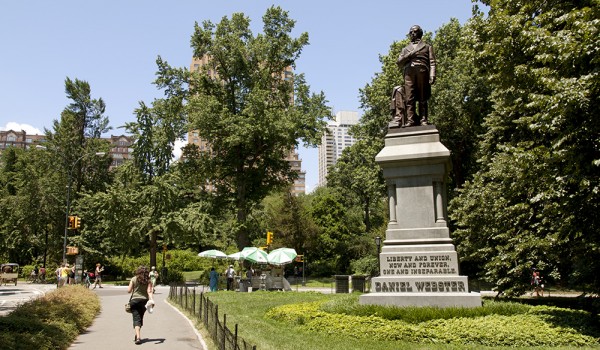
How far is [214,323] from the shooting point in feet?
38.0

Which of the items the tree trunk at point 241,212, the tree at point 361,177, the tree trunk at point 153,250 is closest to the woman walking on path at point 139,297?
the tree at point 361,177

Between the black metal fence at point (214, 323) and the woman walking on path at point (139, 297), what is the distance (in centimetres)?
161

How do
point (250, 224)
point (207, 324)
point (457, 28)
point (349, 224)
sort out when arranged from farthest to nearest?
Answer: point (349, 224)
point (250, 224)
point (457, 28)
point (207, 324)

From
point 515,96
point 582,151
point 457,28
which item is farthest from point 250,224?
point 582,151

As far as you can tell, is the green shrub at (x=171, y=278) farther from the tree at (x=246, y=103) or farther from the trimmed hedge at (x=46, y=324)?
the trimmed hedge at (x=46, y=324)

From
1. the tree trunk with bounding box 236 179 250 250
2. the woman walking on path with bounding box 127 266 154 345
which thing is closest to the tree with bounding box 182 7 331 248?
the tree trunk with bounding box 236 179 250 250

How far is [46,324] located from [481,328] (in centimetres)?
939

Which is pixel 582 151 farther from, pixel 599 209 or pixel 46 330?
pixel 46 330

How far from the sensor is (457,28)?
3594 cm

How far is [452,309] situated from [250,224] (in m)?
28.4

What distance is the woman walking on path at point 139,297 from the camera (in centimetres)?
1113

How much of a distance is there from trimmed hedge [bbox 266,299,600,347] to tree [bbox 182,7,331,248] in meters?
25.9

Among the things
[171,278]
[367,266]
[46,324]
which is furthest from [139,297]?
[367,266]

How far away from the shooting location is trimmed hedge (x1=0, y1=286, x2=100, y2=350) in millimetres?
9070
